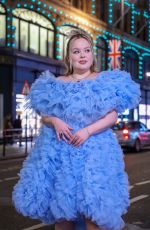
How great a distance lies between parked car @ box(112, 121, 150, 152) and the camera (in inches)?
857

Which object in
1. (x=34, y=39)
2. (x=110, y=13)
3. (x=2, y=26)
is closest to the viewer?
(x=2, y=26)

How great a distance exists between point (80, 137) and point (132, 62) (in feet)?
142

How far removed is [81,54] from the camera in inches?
146

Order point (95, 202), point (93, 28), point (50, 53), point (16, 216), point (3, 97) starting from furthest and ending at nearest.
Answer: point (93, 28) < point (50, 53) < point (3, 97) < point (16, 216) < point (95, 202)

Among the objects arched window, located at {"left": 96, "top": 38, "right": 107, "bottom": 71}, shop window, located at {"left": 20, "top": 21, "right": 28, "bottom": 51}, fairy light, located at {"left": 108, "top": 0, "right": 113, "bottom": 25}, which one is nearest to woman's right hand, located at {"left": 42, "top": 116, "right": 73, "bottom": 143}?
shop window, located at {"left": 20, "top": 21, "right": 28, "bottom": 51}

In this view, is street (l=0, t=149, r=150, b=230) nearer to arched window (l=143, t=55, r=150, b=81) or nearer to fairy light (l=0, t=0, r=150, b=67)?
fairy light (l=0, t=0, r=150, b=67)

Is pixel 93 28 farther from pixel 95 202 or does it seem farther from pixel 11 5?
pixel 95 202

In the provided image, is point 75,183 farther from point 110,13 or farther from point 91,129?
point 110,13

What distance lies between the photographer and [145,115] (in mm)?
48000

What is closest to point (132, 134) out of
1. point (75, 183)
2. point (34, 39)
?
point (34, 39)

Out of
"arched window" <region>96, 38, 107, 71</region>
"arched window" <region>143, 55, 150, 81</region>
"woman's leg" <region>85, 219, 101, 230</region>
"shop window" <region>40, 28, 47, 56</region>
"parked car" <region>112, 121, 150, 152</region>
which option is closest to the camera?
"woman's leg" <region>85, 219, 101, 230</region>

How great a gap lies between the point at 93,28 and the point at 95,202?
35.8 m

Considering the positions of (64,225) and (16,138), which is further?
(16,138)

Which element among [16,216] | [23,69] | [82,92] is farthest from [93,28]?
[82,92]
